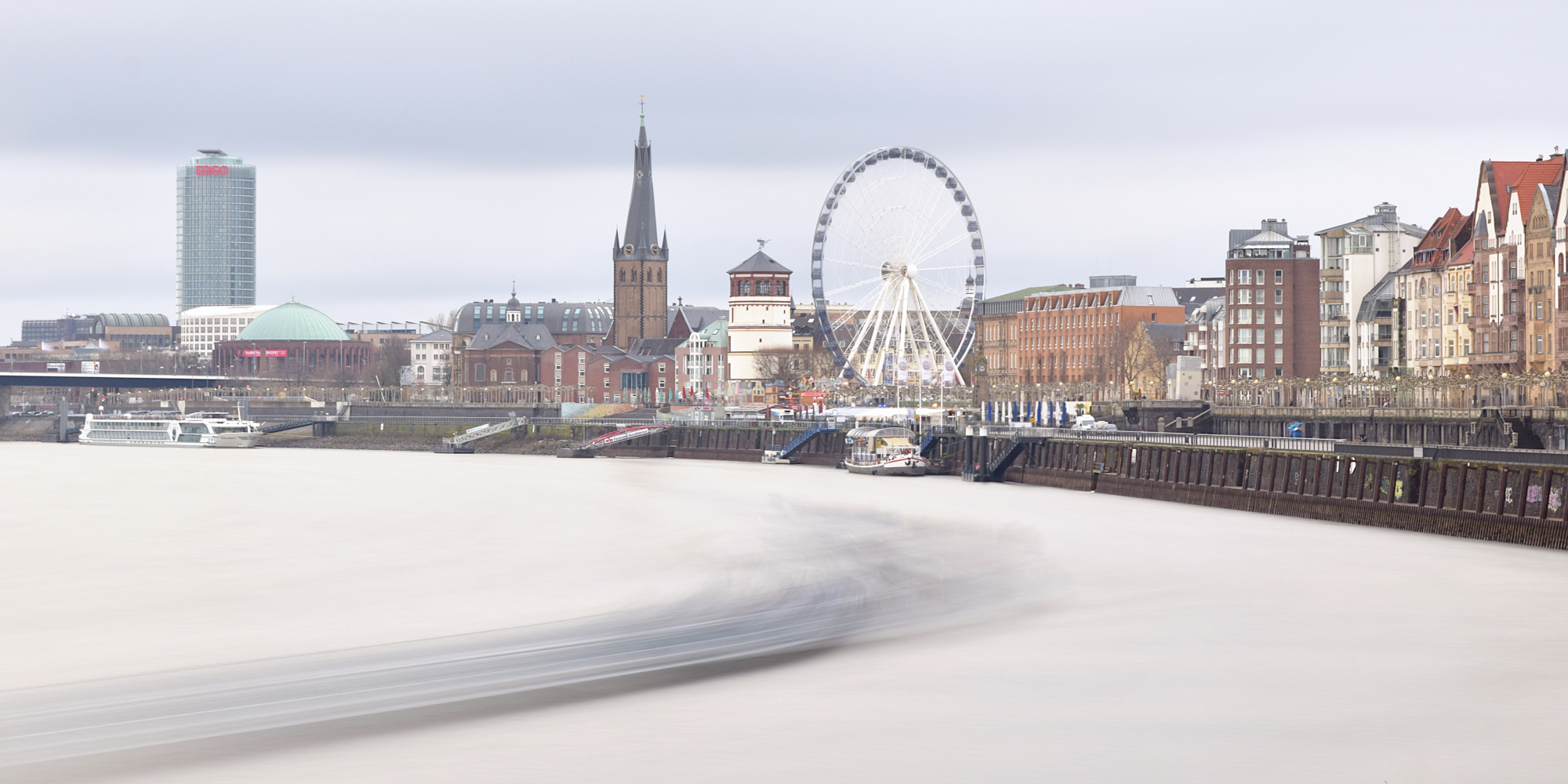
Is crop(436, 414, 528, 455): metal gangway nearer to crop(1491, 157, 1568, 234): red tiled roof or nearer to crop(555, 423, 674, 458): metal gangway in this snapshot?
crop(555, 423, 674, 458): metal gangway

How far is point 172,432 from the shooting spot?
582ft

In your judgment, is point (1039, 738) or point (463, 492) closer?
point (1039, 738)

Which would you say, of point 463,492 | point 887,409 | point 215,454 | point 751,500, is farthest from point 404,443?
point 751,500

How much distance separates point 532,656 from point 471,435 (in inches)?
4968

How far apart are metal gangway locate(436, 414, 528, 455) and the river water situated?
7927 centimetres

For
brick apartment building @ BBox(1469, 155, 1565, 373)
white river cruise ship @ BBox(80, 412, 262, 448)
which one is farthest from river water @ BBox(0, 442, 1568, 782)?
white river cruise ship @ BBox(80, 412, 262, 448)

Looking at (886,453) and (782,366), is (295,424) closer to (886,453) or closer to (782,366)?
(782,366)

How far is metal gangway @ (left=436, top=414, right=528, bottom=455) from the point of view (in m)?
154

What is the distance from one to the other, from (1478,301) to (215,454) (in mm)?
97039

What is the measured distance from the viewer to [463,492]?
88.2 m

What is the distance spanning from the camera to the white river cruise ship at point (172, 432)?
555 ft

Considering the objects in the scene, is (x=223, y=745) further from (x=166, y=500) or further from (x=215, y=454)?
(x=215, y=454)

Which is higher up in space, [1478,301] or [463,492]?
[1478,301]

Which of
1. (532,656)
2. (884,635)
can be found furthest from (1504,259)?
(532,656)
